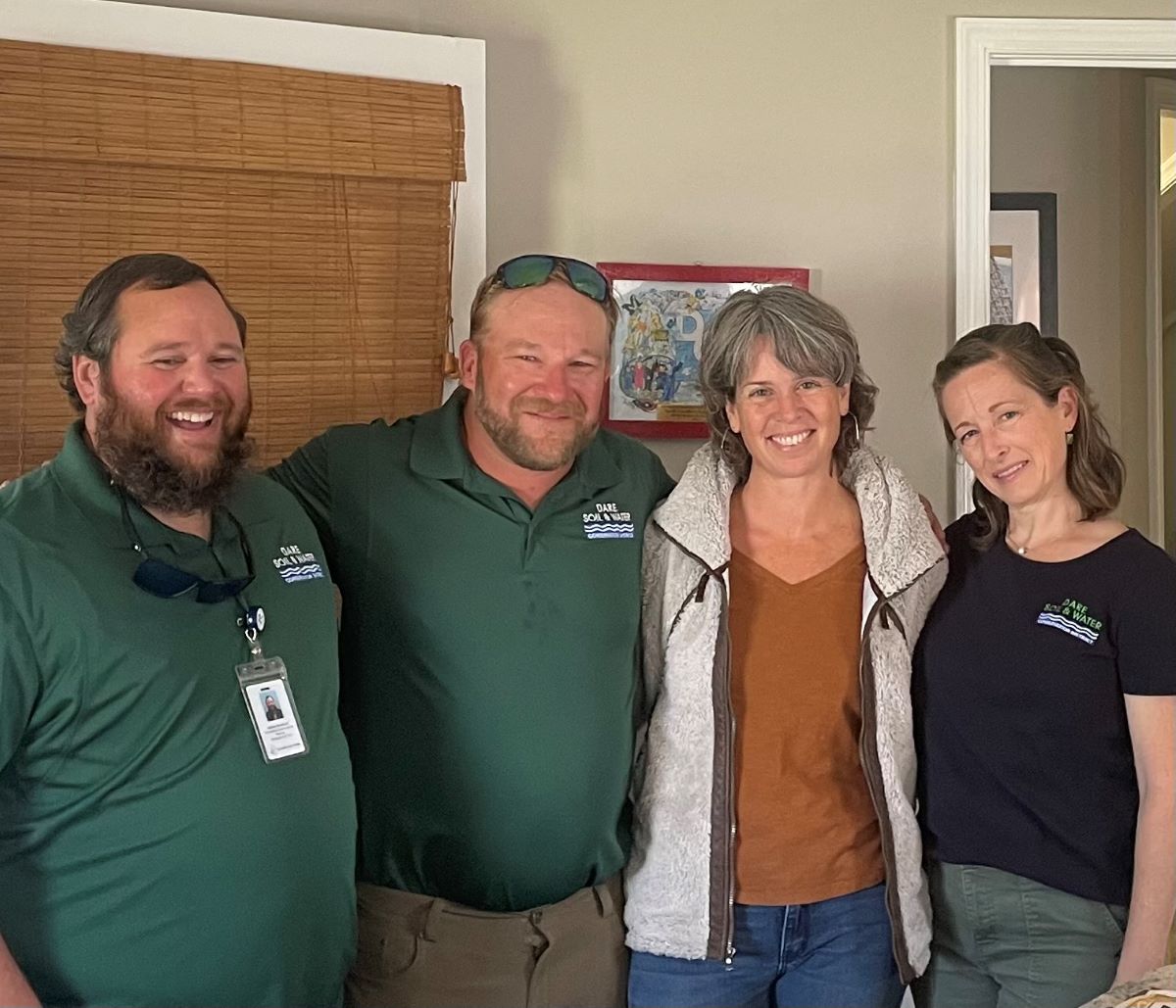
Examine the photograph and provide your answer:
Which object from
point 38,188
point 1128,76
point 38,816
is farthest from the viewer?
point 1128,76

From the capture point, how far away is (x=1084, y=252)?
388 cm

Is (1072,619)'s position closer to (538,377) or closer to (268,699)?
(538,377)

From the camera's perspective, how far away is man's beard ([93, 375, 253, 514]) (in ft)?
5.46

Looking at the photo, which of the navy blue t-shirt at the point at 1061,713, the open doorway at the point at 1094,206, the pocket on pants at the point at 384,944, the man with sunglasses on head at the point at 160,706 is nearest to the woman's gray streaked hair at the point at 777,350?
the navy blue t-shirt at the point at 1061,713

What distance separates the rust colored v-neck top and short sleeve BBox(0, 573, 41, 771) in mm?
1056

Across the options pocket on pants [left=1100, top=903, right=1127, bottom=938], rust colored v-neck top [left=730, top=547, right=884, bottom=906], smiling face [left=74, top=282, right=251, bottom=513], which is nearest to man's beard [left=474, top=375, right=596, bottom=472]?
rust colored v-neck top [left=730, top=547, right=884, bottom=906]

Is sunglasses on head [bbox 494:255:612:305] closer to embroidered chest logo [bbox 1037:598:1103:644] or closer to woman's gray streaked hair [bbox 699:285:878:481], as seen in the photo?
woman's gray streaked hair [bbox 699:285:878:481]

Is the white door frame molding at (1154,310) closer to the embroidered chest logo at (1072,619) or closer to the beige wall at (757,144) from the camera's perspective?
the beige wall at (757,144)

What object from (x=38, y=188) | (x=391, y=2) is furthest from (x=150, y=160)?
(x=391, y=2)

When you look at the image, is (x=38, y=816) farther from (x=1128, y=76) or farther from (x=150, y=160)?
(x=1128, y=76)

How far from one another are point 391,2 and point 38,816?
5.88 ft

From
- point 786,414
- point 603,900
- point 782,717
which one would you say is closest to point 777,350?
point 786,414

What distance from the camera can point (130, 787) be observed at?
1585 millimetres

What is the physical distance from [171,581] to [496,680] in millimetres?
571
